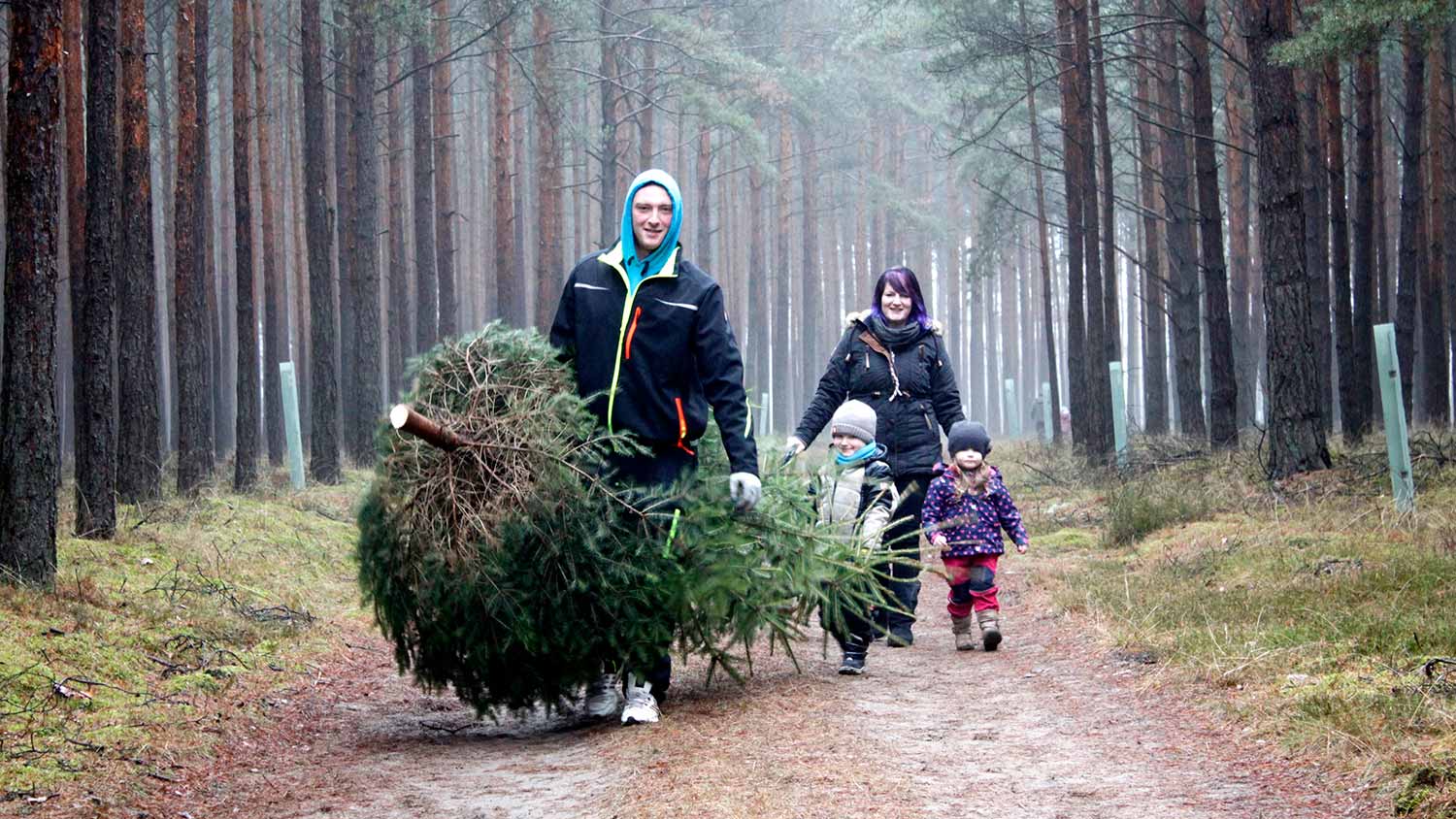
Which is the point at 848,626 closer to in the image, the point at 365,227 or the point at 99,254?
the point at 99,254

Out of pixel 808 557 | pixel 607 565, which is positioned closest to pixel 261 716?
pixel 607 565

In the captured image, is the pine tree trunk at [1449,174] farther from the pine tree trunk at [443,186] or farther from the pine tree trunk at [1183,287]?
the pine tree trunk at [443,186]

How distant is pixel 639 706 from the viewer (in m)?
6.54

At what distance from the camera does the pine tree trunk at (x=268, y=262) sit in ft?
75.5

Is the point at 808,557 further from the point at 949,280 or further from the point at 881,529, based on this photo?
the point at 949,280

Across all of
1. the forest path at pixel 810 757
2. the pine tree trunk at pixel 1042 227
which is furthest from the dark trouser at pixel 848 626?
the pine tree trunk at pixel 1042 227

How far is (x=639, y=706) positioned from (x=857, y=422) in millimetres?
2553

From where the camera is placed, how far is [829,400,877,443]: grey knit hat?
8.45 metres

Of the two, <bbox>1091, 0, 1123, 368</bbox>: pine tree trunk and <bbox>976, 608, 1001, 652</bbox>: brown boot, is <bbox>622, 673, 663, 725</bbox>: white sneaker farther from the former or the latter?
<bbox>1091, 0, 1123, 368</bbox>: pine tree trunk

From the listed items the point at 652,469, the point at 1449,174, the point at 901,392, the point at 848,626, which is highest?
the point at 1449,174

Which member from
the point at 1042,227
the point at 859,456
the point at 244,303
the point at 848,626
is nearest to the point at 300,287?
the point at 244,303

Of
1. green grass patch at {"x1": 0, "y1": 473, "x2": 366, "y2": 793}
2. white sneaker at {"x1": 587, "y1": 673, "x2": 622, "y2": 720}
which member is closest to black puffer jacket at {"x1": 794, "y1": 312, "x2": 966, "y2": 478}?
white sneaker at {"x1": 587, "y1": 673, "x2": 622, "y2": 720}

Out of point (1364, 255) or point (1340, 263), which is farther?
point (1364, 255)

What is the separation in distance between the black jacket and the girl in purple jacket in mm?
2477
